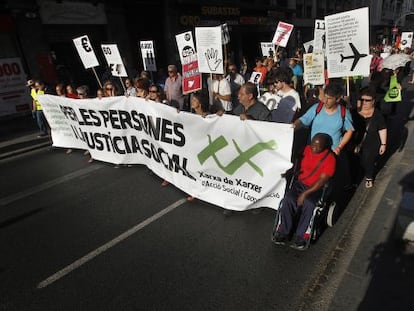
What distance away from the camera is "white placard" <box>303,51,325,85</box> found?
22.9 ft

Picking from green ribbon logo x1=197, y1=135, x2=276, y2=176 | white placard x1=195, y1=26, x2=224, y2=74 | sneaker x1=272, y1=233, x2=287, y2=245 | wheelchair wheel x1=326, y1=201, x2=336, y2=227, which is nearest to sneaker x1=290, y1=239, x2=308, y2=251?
sneaker x1=272, y1=233, x2=287, y2=245

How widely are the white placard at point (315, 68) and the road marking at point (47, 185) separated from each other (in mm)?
5018

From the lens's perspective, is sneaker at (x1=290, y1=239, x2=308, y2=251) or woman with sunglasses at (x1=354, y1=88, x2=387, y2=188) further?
woman with sunglasses at (x1=354, y1=88, x2=387, y2=188)

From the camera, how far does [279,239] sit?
3.66 meters

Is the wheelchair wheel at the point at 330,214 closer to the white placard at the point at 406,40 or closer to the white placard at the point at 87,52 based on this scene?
the white placard at the point at 87,52

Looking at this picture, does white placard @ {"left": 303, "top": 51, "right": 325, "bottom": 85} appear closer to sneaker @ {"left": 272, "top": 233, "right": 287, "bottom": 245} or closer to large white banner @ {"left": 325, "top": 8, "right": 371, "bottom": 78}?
large white banner @ {"left": 325, "top": 8, "right": 371, "bottom": 78}

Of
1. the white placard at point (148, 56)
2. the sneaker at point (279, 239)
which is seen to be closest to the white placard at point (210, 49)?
the white placard at point (148, 56)

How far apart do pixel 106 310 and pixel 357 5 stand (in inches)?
2196

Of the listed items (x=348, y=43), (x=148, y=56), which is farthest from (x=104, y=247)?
(x=148, y=56)

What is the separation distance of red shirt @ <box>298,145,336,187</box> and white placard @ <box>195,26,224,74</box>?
310cm

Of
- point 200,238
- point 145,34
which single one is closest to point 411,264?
point 200,238

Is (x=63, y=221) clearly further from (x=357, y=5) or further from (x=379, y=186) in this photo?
(x=357, y=5)

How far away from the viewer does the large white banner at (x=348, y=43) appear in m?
4.59

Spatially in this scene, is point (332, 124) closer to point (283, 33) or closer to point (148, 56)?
point (283, 33)
